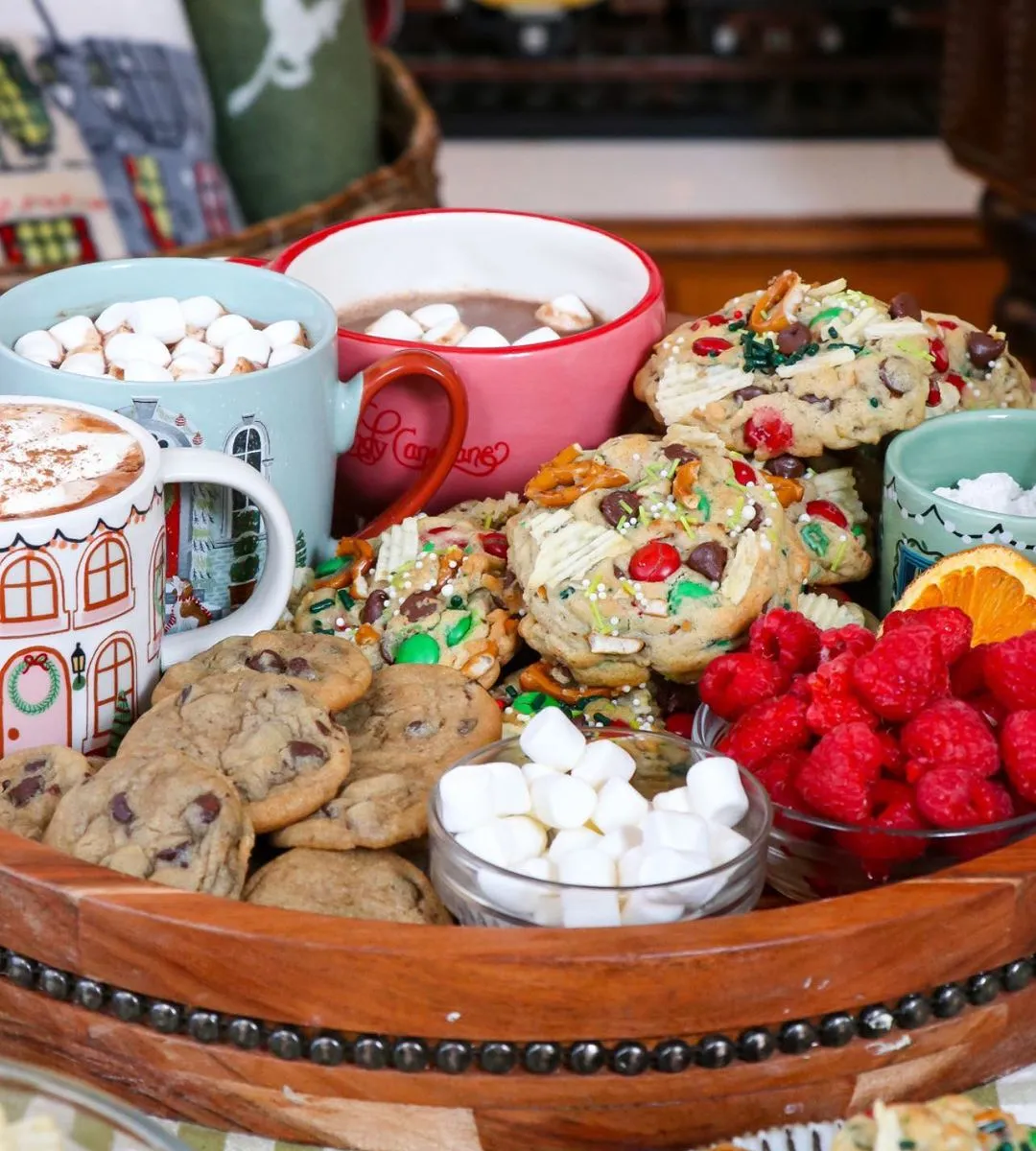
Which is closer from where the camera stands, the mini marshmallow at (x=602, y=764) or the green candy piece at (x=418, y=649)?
the mini marshmallow at (x=602, y=764)

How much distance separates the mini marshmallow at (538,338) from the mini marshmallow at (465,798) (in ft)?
1.23

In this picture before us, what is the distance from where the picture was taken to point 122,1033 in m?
0.76

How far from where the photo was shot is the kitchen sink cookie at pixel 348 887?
0.78 m

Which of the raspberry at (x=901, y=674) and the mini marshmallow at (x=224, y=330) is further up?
the mini marshmallow at (x=224, y=330)

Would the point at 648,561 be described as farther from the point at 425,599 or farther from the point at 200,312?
the point at 200,312

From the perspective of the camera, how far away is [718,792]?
2.57 feet

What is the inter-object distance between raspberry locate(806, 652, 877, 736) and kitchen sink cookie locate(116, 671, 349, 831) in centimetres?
24

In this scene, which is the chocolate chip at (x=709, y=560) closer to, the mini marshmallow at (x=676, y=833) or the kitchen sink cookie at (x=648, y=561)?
the kitchen sink cookie at (x=648, y=561)

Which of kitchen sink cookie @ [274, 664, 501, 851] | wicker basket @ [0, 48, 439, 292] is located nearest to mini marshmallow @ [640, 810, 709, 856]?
kitchen sink cookie @ [274, 664, 501, 851]

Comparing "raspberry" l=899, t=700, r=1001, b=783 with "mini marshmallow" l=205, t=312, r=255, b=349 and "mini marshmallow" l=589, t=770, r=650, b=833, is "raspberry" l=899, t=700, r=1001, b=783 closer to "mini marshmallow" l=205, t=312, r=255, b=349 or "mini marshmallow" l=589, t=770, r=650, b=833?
"mini marshmallow" l=589, t=770, r=650, b=833

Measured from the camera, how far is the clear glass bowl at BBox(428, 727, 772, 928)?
2.38 ft

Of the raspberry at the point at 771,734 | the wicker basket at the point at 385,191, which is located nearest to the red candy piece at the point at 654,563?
the raspberry at the point at 771,734

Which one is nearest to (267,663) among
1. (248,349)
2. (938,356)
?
(248,349)

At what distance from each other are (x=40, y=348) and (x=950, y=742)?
0.59 metres
